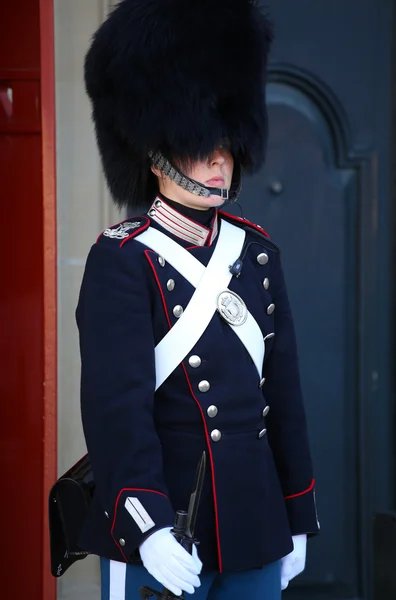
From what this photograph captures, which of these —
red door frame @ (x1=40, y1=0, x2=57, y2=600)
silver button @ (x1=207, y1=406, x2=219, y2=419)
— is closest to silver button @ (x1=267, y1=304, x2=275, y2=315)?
silver button @ (x1=207, y1=406, x2=219, y2=419)

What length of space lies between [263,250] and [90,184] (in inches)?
36.6

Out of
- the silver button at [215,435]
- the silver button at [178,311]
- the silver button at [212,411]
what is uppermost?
the silver button at [178,311]

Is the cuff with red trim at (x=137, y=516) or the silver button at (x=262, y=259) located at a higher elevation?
the silver button at (x=262, y=259)

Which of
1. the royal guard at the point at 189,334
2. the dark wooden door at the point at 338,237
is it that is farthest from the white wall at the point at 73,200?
the royal guard at the point at 189,334

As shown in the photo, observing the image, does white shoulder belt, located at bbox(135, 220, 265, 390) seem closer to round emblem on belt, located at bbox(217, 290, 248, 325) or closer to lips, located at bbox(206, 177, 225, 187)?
round emblem on belt, located at bbox(217, 290, 248, 325)

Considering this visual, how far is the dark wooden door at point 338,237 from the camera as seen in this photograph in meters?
3.09

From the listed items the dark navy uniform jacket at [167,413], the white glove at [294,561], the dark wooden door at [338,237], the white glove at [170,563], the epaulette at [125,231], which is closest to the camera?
the white glove at [170,563]

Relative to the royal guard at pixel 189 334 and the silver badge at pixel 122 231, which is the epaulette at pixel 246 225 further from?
the silver badge at pixel 122 231

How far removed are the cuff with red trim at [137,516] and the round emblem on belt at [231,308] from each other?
0.39 metres

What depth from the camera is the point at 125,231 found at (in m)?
1.96

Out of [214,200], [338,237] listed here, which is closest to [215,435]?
[214,200]

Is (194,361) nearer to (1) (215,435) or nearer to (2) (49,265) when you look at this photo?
(1) (215,435)

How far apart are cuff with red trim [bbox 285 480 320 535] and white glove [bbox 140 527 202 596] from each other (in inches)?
15.9

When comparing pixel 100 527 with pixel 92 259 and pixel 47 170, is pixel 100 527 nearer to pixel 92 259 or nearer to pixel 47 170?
pixel 92 259
